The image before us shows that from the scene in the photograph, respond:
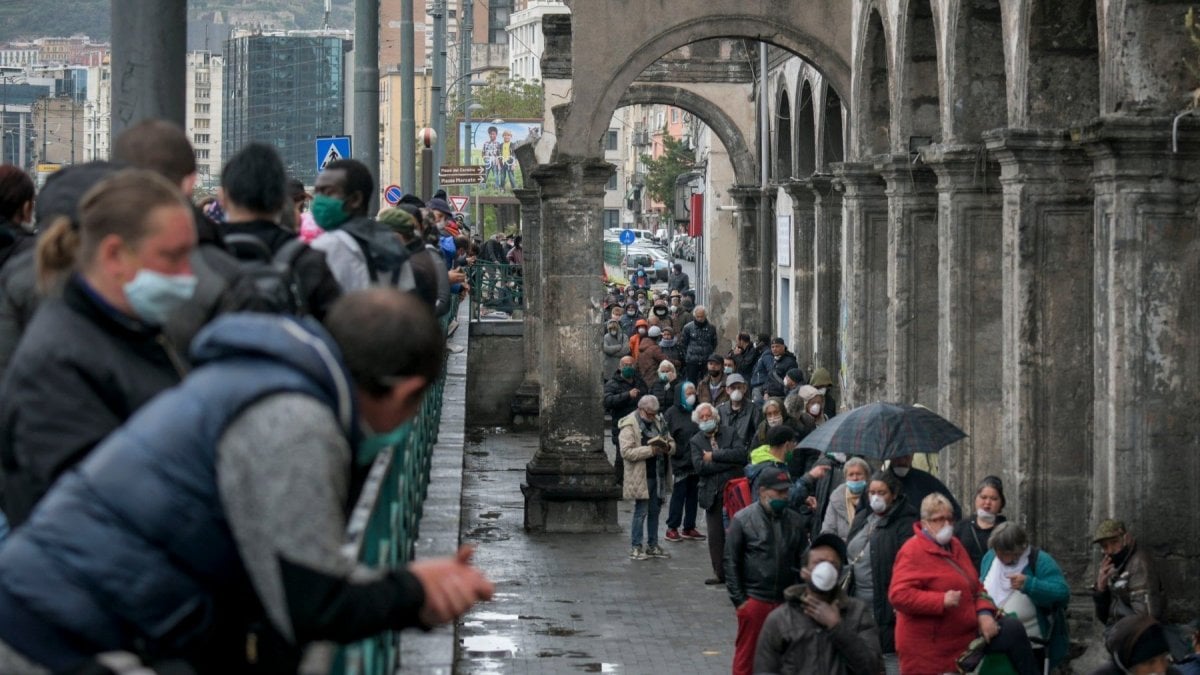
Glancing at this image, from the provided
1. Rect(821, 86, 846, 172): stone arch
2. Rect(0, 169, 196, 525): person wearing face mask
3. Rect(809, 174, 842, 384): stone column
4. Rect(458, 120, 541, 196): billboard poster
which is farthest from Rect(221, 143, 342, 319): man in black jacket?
Rect(458, 120, 541, 196): billboard poster

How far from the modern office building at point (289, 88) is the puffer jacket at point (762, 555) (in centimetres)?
12703

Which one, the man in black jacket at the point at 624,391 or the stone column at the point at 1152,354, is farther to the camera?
the man in black jacket at the point at 624,391

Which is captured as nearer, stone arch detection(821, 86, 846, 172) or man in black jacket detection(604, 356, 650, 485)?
man in black jacket detection(604, 356, 650, 485)

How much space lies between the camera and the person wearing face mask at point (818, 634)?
960 cm

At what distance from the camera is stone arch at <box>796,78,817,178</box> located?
1134 inches

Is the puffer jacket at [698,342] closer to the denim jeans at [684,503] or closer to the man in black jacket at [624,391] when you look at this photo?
the man in black jacket at [624,391]

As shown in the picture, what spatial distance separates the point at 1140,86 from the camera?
12.9 m

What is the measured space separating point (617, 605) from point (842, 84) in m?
6.59

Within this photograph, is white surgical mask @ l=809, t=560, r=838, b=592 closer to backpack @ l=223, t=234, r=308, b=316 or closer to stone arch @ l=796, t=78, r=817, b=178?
backpack @ l=223, t=234, r=308, b=316

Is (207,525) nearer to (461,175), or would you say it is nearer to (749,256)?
(749,256)

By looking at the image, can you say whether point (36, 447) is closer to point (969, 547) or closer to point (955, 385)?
point (969, 547)

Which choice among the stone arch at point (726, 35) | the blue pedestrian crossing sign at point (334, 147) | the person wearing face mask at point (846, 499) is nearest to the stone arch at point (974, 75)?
the stone arch at point (726, 35)

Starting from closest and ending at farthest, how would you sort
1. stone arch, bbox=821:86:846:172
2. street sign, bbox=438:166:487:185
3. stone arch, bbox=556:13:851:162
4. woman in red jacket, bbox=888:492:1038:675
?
woman in red jacket, bbox=888:492:1038:675 < stone arch, bbox=556:13:851:162 < stone arch, bbox=821:86:846:172 < street sign, bbox=438:166:487:185

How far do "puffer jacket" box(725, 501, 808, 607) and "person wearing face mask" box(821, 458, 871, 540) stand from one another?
1.91 feet
